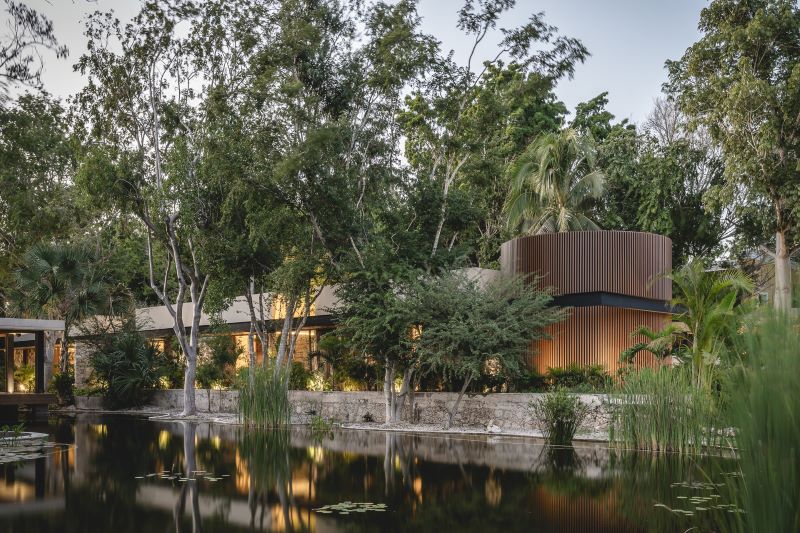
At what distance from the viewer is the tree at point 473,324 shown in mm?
16516

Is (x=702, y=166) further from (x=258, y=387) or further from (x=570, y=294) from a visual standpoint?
(x=258, y=387)

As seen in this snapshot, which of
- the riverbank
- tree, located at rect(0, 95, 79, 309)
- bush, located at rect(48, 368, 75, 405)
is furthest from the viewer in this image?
bush, located at rect(48, 368, 75, 405)

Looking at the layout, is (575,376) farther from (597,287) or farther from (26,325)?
(26,325)

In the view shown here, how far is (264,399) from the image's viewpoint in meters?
16.8

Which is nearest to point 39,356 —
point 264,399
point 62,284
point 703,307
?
point 62,284

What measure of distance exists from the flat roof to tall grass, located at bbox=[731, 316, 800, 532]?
917 inches

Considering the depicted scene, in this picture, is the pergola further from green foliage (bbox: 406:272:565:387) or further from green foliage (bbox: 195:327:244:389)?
green foliage (bbox: 406:272:565:387)

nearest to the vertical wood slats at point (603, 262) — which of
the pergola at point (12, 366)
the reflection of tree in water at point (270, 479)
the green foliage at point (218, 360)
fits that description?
→ the reflection of tree in water at point (270, 479)

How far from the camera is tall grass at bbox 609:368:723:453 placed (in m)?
11.2

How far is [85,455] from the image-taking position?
13.2m

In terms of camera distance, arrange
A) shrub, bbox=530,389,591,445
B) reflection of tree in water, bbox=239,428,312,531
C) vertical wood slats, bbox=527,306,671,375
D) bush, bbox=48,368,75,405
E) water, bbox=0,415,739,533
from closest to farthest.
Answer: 1. water, bbox=0,415,739,533
2. reflection of tree in water, bbox=239,428,312,531
3. shrub, bbox=530,389,591,445
4. vertical wood slats, bbox=527,306,671,375
5. bush, bbox=48,368,75,405

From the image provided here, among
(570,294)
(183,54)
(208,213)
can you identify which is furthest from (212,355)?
(570,294)

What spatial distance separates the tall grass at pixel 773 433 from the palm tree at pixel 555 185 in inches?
909

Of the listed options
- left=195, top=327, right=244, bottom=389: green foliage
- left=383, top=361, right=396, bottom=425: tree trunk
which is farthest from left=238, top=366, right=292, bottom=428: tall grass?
left=195, top=327, right=244, bottom=389: green foliage
